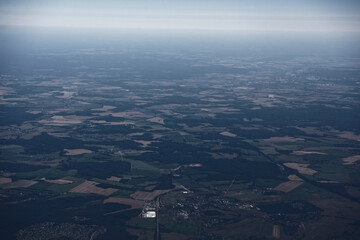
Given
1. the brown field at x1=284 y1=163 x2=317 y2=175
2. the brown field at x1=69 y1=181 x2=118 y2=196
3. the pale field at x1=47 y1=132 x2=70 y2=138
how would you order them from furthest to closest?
the pale field at x1=47 y1=132 x2=70 y2=138 < the brown field at x1=284 y1=163 x2=317 y2=175 < the brown field at x1=69 y1=181 x2=118 y2=196

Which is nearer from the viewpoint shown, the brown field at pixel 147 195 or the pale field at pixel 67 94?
the brown field at pixel 147 195

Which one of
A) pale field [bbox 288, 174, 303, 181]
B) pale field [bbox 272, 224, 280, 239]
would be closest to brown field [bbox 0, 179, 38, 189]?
pale field [bbox 272, 224, 280, 239]

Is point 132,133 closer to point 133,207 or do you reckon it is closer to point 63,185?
point 63,185

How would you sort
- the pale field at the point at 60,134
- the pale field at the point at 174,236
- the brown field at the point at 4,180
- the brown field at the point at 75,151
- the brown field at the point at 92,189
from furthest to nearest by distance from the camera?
Result: the pale field at the point at 60,134 → the brown field at the point at 75,151 → the brown field at the point at 4,180 → the brown field at the point at 92,189 → the pale field at the point at 174,236

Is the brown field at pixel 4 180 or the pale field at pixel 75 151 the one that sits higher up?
the brown field at pixel 4 180

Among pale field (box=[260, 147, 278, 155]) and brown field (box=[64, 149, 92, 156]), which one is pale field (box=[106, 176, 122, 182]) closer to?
brown field (box=[64, 149, 92, 156])

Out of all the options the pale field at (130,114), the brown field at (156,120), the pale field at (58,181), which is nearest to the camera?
the pale field at (58,181)

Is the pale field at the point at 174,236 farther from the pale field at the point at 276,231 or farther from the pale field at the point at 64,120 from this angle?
the pale field at the point at 64,120

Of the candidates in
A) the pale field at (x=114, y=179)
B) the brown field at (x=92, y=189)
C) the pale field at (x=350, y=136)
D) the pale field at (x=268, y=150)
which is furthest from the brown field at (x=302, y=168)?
the brown field at (x=92, y=189)

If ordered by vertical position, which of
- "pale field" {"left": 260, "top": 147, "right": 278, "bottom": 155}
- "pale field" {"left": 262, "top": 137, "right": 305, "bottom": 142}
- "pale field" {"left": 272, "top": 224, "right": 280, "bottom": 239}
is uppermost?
"pale field" {"left": 272, "top": 224, "right": 280, "bottom": 239}

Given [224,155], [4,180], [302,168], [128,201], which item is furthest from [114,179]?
[302,168]
